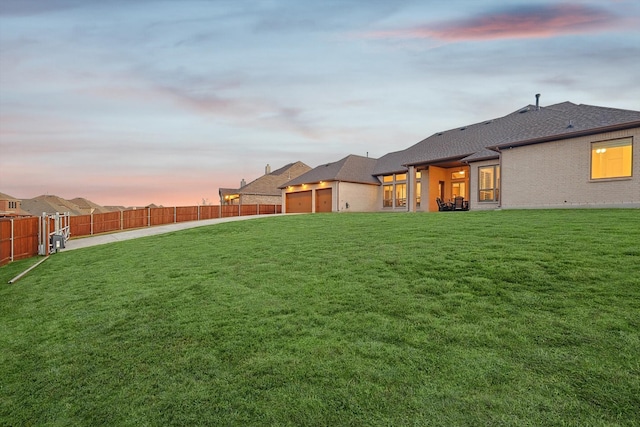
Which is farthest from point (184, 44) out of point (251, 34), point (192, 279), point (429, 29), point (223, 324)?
point (223, 324)

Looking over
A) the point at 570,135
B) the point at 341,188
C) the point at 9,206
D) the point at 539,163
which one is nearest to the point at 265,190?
the point at 341,188

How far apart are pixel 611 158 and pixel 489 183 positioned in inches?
211

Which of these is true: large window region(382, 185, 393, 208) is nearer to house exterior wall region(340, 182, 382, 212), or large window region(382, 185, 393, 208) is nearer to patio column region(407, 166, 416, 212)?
house exterior wall region(340, 182, 382, 212)

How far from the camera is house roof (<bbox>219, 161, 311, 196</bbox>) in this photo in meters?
40.7

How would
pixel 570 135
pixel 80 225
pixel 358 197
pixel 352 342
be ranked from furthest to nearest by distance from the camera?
pixel 358 197 < pixel 80 225 < pixel 570 135 < pixel 352 342

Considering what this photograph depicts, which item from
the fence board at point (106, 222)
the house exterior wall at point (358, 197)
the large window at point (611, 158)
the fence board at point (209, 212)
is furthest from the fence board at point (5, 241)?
the large window at point (611, 158)

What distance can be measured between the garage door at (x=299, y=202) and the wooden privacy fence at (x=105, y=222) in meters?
4.44

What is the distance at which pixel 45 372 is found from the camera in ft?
10.9

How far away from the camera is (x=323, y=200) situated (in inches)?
1086

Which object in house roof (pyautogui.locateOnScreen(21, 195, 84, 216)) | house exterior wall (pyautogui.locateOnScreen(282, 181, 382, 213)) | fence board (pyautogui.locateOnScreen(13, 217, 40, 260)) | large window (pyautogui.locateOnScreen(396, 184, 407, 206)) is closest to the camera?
fence board (pyautogui.locateOnScreen(13, 217, 40, 260))

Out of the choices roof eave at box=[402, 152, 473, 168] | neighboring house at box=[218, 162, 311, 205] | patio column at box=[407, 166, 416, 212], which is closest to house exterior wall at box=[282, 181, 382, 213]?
patio column at box=[407, 166, 416, 212]

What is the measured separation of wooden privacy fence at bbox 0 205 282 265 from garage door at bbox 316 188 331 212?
9007 millimetres

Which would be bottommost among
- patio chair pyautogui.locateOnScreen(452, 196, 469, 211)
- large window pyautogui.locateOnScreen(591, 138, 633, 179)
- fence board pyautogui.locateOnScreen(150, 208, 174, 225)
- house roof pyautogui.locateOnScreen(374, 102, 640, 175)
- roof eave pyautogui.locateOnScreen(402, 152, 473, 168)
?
fence board pyautogui.locateOnScreen(150, 208, 174, 225)

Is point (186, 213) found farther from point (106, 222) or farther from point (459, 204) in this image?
point (459, 204)
